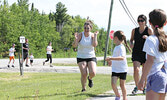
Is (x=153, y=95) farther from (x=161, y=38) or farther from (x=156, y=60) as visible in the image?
(x=161, y=38)

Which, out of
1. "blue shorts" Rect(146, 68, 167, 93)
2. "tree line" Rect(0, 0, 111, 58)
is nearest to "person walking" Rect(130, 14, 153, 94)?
"blue shorts" Rect(146, 68, 167, 93)

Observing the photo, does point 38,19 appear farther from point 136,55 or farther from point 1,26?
point 136,55

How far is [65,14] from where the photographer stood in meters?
104

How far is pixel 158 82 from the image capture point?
12.0 ft

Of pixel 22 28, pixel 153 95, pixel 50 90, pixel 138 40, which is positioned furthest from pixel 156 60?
pixel 22 28

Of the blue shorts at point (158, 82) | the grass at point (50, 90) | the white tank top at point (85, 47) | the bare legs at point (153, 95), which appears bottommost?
the grass at point (50, 90)

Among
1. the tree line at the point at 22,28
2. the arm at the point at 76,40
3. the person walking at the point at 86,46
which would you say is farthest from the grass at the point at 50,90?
the tree line at the point at 22,28

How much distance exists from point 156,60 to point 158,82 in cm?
27

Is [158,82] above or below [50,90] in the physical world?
above

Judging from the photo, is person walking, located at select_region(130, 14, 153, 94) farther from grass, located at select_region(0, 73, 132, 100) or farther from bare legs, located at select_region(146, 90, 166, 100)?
bare legs, located at select_region(146, 90, 166, 100)

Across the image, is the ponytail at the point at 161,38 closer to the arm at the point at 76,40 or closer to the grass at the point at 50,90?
the grass at the point at 50,90

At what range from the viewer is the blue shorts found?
144 inches

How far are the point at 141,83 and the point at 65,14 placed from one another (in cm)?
10158

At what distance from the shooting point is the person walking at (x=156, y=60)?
362 cm
